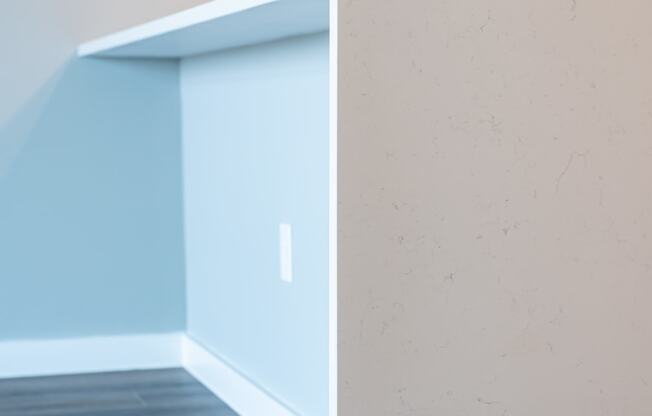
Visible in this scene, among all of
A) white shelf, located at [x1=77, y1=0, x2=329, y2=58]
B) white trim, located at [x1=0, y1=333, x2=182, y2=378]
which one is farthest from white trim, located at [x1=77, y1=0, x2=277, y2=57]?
white trim, located at [x1=0, y1=333, x2=182, y2=378]

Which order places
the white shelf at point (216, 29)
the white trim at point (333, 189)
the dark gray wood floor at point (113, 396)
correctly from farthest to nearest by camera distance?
the dark gray wood floor at point (113, 396) < the white shelf at point (216, 29) < the white trim at point (333, 189)

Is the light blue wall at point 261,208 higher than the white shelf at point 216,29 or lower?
lower

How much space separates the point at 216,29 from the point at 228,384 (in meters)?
0.90

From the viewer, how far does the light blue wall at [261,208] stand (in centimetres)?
200

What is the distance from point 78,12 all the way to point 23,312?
741 millimetres

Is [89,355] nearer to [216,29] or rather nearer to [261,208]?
[261,208]

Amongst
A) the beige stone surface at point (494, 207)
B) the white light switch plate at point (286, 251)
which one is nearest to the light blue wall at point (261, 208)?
the white light switch plate at point (286, 251)

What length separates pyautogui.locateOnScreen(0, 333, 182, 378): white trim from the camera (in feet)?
8.98

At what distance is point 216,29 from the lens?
1930 millimetres

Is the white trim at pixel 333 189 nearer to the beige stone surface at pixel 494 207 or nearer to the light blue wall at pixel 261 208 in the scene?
the beige stone surface at pixel 494 207

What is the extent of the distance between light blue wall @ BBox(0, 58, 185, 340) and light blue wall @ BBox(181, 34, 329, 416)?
0.06 metres

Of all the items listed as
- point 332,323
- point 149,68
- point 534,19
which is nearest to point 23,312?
point 149,68

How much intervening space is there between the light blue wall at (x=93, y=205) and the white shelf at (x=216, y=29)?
0.38 ft

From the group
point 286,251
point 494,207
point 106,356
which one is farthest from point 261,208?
point 494,207
